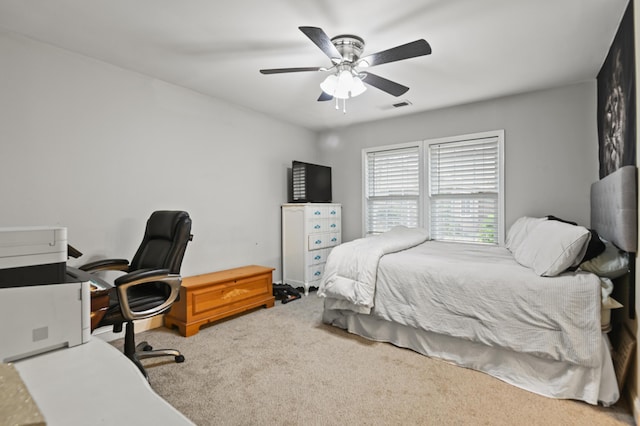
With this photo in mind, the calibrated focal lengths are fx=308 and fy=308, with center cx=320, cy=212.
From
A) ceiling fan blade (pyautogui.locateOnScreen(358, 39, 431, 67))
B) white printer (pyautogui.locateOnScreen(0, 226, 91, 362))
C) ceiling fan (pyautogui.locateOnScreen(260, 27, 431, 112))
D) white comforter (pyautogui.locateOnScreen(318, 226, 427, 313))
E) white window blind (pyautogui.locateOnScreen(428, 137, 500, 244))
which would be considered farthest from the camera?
white window blind (pyautogui.locateOnScreen(428, 137, 500, 244))

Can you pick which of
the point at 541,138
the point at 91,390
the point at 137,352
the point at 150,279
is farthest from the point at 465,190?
the point at 91,390

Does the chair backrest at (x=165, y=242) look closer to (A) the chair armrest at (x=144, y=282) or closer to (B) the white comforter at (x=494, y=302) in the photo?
(A) the chair armrest at (x=144, y=282)

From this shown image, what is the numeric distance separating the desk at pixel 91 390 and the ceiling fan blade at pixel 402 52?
81.7 inches

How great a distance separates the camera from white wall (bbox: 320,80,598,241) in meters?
3.19

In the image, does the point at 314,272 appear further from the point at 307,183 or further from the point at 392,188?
the point at 392,188

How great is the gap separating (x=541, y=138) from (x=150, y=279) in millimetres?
4044

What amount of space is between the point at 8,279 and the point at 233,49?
2218mm

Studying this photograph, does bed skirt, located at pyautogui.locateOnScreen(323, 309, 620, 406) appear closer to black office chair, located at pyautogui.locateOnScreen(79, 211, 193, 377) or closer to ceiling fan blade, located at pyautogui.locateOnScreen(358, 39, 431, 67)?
black office chair, located at pyautogui.locateOnScreen(79, 211, 193, 377)

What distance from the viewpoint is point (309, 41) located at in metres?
2.38

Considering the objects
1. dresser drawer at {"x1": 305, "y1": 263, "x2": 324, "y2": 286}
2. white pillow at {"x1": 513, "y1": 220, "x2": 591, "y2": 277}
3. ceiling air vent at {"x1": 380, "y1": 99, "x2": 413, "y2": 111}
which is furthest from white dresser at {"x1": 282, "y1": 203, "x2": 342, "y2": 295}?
white pillow at {"x1": 513, "y1": 220, "x2": 591, "y2": 277}

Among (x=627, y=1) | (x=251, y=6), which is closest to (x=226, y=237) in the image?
(x=251, y=6)

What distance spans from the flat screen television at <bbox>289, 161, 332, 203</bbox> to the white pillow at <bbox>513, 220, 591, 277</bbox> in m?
2.81

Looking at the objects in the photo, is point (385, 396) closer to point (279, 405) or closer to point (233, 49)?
point (279, 405)

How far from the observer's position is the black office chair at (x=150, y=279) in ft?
6.58
